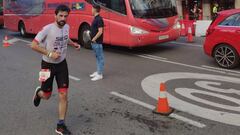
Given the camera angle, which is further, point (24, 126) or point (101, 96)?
point (101, 96)

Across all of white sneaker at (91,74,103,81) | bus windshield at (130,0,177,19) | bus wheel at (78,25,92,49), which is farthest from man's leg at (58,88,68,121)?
bus wheel at (78,25,92,49)

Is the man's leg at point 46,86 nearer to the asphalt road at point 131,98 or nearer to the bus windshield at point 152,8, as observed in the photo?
the asphalt road at point 131,98

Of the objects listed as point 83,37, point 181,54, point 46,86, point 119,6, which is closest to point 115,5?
point 119,6

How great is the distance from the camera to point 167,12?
1151cm

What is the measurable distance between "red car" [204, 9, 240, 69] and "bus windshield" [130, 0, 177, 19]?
8.03 feet

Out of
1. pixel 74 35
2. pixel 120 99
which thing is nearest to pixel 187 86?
pixel 120 99

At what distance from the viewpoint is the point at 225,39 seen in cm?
868

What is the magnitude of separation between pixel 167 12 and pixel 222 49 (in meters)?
3.16

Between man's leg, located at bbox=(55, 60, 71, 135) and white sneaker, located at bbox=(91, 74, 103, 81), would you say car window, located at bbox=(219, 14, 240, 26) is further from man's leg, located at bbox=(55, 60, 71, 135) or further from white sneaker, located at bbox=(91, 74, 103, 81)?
man's leg, located at bbox=(55, 60, 71, 135)

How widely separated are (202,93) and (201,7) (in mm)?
20732

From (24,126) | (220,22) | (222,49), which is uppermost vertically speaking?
(220,22)

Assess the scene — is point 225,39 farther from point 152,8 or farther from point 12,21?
point 12,21

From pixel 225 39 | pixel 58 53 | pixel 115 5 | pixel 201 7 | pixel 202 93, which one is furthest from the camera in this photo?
pixel 201 7

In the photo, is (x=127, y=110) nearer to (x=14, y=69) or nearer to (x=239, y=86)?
(x=239, y=86)
